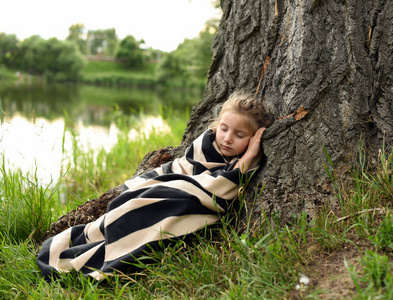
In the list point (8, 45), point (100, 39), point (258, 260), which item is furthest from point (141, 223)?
point (100, 39)

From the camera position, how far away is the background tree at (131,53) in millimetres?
52219

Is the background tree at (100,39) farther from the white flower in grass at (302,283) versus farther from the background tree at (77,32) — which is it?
the white flower in grass at (302,283)

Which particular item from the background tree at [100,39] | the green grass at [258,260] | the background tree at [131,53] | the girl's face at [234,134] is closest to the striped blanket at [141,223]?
the green grass at [258,260]

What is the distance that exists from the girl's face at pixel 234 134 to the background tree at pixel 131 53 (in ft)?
168

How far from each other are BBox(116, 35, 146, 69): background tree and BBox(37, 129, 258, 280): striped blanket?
5141 centimetres

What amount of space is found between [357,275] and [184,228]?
906mm

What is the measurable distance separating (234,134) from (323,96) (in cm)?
59

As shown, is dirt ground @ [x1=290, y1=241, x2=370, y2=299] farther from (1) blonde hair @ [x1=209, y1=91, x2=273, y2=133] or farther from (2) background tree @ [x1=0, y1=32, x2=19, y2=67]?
(2) background tree @ [x1=0, y1=32, x2=19, y2=67]

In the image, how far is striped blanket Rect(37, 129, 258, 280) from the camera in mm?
2018

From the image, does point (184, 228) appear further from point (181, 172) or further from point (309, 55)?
point (309, 55)

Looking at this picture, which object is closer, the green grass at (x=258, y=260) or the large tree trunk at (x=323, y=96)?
the green grass at (x=258, y=260)

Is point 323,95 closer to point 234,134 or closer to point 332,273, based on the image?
point 234,134

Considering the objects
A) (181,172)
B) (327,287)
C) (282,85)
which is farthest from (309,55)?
(327,287)

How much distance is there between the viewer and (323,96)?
81.5 inches
